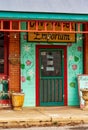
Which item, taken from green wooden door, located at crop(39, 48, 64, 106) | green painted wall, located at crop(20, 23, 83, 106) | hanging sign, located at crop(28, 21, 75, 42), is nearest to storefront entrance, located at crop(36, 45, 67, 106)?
green wooden door, located at crop(39, 48, 64, 106)

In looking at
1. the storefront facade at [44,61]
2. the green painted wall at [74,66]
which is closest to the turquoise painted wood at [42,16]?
the storefront facade at [44,61]

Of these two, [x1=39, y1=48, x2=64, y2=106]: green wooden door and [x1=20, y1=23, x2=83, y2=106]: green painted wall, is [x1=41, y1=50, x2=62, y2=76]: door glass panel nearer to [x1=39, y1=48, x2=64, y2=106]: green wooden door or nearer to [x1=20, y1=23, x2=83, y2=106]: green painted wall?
[x1=39, y1=48, x2=64, y2=106]: green wooden door

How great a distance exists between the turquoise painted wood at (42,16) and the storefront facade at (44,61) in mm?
845

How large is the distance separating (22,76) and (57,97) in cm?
158

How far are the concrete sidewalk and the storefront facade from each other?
1205 mm

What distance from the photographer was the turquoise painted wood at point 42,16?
545 inches

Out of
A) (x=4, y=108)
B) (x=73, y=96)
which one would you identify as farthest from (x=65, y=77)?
(x=4, y=108)

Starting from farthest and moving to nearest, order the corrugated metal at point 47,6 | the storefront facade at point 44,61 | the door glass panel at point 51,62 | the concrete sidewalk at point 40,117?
the door glass panel at point 51,62 < the storefront facade at point 44,61 < the corrugated metal at point 47,6 < the concrete sidewalk at point 40,117

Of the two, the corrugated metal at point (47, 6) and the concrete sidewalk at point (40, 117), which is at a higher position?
the corrugated metal at point (47, 6)

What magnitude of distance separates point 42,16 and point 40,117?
336 cm

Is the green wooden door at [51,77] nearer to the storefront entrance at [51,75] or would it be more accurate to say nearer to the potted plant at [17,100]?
the storefront entrance at [51,75]

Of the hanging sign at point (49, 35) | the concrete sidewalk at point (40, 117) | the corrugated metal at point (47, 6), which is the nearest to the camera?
the concrete sidewalk at point (40, 117)

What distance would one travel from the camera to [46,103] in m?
16.0

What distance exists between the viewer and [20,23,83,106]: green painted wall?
51.6ft
